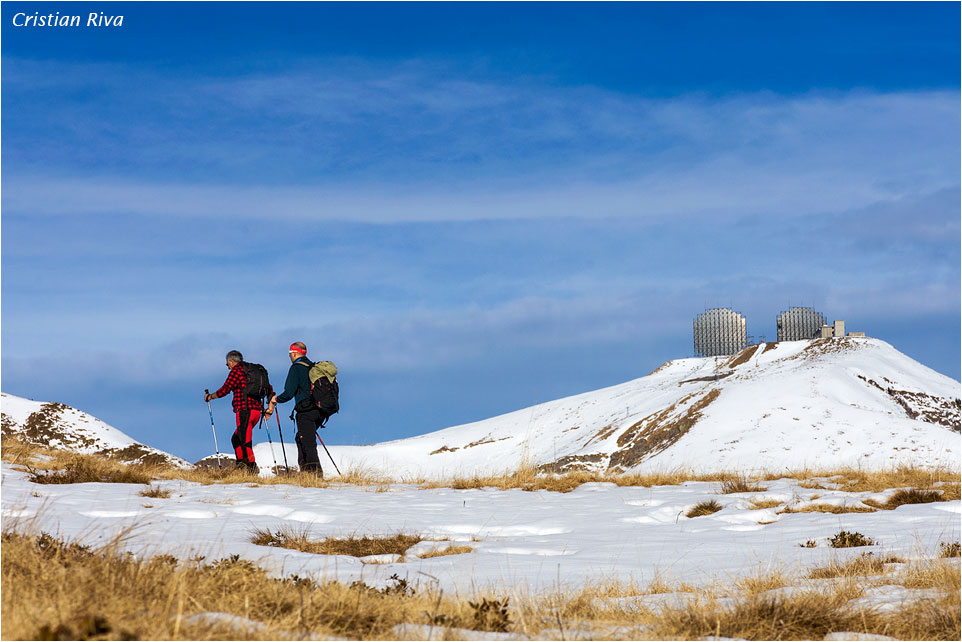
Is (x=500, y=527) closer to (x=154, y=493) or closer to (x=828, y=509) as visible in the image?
(x=828, y=509)

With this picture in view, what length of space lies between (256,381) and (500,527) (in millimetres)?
6812

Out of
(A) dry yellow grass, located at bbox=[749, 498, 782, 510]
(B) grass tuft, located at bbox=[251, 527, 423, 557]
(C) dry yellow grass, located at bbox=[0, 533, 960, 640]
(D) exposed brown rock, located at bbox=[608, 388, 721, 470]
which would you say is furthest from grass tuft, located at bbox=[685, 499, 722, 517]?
(D) exposed brown rock, located at bbox=[608, 388, 721, 470]

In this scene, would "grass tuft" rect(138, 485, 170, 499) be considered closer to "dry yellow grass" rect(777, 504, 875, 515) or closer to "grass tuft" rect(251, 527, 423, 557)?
"grass tuft" rect(251, 527, 423, 557)

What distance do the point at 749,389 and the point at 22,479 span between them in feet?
132

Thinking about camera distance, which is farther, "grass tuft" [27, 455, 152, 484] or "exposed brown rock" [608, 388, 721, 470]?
"exposed brown rock" [608, 388, 721, 470]

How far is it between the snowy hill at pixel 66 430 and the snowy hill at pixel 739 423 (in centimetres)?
673

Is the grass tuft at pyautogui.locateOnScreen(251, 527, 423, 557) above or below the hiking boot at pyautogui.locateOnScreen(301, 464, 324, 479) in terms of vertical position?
below

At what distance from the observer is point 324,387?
13.3 metres

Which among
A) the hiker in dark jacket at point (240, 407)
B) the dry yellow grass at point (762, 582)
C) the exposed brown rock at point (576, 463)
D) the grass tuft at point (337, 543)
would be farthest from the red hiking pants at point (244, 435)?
the exposed brown rock at point (576, 463)

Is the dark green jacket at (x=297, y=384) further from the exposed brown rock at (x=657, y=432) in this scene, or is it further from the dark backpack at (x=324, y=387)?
the exposed brown rock at (x=657, y=432)

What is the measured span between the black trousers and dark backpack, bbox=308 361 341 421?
6.5 inches

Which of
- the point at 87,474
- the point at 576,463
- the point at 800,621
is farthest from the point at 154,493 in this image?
the point at 576,463

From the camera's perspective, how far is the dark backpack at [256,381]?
44.0 ft

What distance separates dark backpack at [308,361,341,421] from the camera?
13273mm
